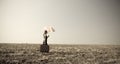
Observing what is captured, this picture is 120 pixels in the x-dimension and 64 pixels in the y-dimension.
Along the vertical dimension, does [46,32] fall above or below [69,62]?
above

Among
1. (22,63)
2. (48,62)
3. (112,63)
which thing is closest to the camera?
(22,63)

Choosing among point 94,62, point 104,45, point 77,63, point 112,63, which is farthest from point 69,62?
point 104,45

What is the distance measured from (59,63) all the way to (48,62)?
24 cm

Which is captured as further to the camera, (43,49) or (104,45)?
(104,45)

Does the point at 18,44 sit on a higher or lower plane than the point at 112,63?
higher

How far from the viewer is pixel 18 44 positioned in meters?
9.20

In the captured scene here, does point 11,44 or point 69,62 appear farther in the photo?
point 11,44

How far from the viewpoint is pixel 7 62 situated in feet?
15.2

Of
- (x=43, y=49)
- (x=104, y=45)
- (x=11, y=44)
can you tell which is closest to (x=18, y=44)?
(x=11, y=44)

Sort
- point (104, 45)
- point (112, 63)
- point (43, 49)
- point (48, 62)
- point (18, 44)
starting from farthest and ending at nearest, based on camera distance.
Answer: point (104, 45), point (18, 44), point (43, 49), point (112, 63), point (48, 62)

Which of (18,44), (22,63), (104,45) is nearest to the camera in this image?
(22,63)

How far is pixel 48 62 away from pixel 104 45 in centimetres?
658

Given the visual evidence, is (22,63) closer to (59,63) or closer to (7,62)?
(7,62)

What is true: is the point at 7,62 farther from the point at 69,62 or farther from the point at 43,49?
the point at 43,49
